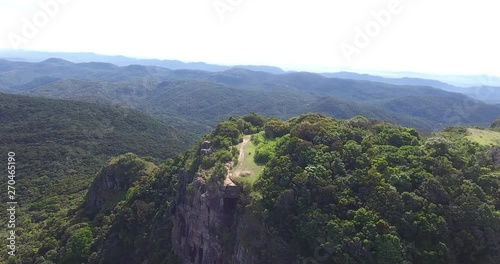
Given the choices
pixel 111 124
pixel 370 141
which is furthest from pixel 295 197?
pixel 111 124

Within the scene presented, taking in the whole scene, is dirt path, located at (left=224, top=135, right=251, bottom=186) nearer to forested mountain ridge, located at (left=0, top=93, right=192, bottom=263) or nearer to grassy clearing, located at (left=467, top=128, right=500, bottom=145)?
forested mountain ridge, located at (left=0, top=93, right=192, bottom=263)

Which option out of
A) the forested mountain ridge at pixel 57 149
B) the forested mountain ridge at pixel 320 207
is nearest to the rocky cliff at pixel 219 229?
the forested mountain ridge at pixel 320 207

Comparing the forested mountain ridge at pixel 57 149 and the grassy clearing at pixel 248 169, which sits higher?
the grassy clearing at pixel 248 169

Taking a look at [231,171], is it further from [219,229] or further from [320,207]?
[320,207]

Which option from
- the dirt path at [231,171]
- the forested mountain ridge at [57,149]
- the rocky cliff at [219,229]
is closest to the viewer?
the rocky cliff at [219,229]

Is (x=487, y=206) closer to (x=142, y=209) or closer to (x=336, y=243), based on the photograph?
(x=336, y=243)

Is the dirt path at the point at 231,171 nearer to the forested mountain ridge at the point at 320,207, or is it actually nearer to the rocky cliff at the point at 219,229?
the forested mountain ridge at the point at 320,207

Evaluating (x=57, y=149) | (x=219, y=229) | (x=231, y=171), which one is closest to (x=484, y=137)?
(x=231, y=171)
